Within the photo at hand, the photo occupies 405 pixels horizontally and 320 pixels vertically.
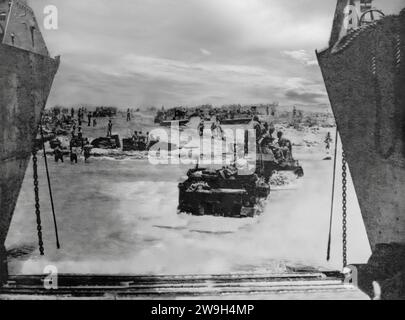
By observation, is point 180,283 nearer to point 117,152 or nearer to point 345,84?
point 117,152

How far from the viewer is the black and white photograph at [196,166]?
2.77 meters

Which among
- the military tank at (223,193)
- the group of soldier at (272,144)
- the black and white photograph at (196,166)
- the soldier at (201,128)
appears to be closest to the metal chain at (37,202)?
the black and white photograph at (196,166)

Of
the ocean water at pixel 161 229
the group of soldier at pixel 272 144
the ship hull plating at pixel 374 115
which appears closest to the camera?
the ship hull plating at pixel 374 115

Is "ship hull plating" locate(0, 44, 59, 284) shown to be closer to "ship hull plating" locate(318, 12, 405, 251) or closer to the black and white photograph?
the black and white photograph

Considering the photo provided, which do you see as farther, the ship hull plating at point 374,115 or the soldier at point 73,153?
the soldier at point 73,153

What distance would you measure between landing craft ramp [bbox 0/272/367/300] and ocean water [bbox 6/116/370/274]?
0.05 m

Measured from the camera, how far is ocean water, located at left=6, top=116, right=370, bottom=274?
9.30 ft

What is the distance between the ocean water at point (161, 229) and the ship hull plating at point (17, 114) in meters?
0.07

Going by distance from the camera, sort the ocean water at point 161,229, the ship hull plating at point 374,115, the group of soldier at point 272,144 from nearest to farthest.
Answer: the ship hull plating at point 374,115, the ocean water at point 161,229, the group of soldier at point 272,144

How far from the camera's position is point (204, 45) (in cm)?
290

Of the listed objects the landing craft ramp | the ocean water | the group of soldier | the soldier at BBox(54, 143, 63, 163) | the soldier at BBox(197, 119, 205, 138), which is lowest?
the landing craft ramp

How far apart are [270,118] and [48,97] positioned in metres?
1.55

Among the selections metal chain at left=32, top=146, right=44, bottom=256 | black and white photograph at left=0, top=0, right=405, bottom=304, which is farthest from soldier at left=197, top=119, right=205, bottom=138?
metal chain at left=32, top=146, right=44, bottom=256

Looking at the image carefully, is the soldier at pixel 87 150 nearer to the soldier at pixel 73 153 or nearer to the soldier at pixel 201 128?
the soldier at pixel 73 153
